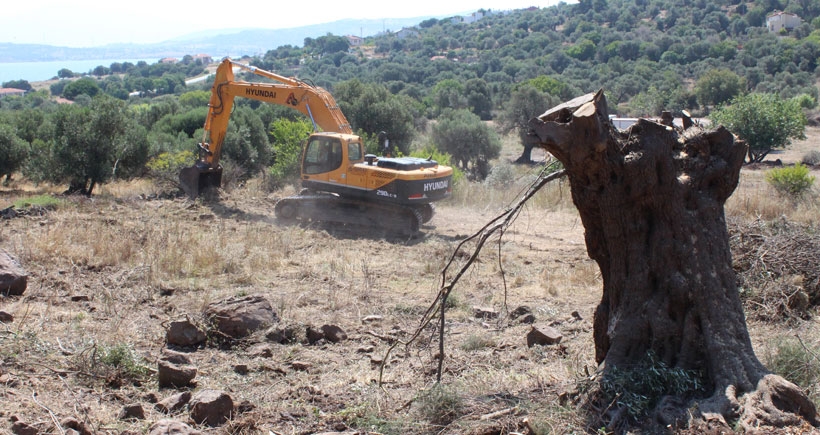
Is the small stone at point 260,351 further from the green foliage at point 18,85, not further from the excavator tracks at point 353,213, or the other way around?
the green foliage at point 18,85

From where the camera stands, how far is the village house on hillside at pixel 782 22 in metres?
74.0

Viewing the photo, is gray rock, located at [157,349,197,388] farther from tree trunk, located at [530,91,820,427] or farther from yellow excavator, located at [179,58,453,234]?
yellow excavator, located at [179,58,453,234]

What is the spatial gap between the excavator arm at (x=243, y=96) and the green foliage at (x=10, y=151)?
704cm

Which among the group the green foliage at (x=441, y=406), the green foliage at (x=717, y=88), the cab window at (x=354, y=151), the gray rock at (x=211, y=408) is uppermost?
the green foliage at (x=717, y=88)

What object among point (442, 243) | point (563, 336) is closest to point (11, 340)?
point (563, 336)

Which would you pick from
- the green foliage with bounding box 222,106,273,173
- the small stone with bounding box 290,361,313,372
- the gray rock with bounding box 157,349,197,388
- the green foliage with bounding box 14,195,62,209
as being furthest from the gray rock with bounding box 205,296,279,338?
the green foliage with bounding box 222,106,273,173

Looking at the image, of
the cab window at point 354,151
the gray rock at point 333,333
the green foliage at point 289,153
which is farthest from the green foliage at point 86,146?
the gray rock at point 333,333

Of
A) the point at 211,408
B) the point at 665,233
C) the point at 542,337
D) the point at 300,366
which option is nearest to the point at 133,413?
the point at 211,408

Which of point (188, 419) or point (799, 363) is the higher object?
point (799, 363)

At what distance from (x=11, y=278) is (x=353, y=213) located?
22.7 feet

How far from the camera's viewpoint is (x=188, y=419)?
5438 mm

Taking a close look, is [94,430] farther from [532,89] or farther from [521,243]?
[532,89]

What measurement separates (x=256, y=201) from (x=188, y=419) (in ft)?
39.3

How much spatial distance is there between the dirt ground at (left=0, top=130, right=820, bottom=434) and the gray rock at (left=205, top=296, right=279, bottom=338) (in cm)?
18
